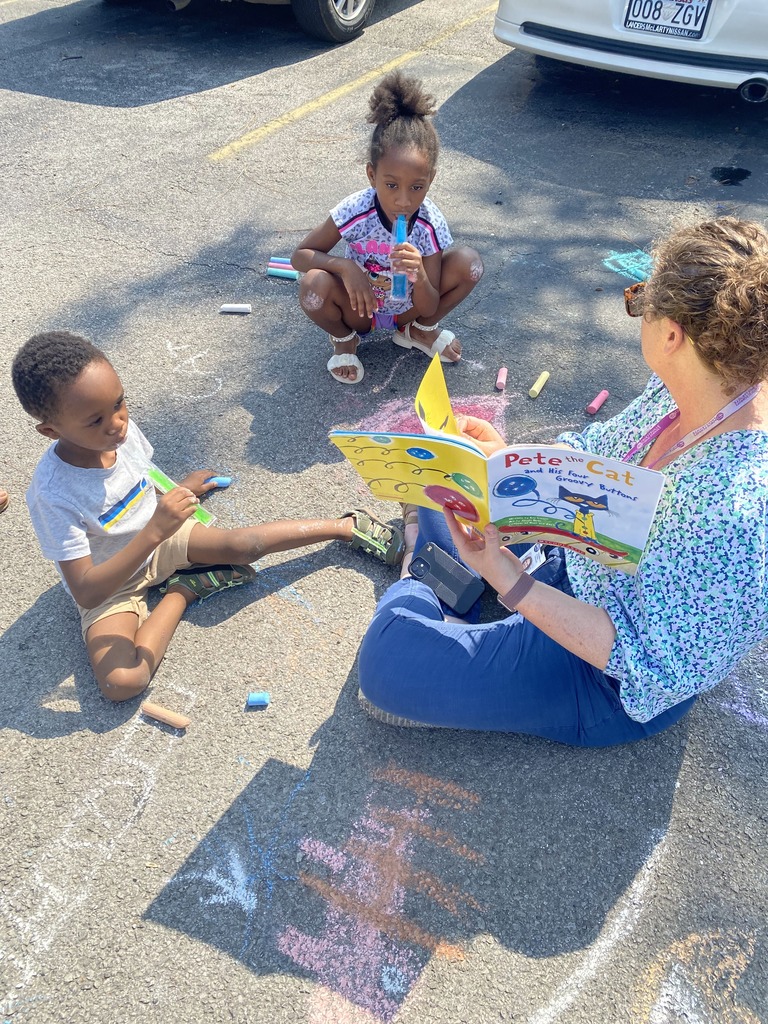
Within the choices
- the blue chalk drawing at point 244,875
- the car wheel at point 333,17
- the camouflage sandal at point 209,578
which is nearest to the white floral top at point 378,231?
the camouflage sandal at point 209,578

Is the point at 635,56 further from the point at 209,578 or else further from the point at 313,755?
the point at 313,755

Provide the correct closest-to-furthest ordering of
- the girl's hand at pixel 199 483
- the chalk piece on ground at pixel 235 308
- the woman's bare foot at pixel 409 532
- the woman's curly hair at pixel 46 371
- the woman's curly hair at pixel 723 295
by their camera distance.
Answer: the woman's curly hair at pixel 723 295 < the woman's curly hair at pixel 46 371 < the woman's bare foot at pixel 409 532 < the girl's hand at pixel 199 483 < the chalk piece on ground at pixel 235 308

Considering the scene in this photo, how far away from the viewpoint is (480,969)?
181 cm

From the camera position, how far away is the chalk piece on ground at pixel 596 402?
3234 mm

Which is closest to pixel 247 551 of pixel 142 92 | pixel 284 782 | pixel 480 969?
pixel 284 782

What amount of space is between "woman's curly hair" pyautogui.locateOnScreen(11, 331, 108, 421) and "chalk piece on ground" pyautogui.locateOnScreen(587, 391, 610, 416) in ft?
6.27

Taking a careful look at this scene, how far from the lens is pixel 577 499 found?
1719 mm

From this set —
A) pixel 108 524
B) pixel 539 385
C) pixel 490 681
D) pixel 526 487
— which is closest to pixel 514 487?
pixel 526 487

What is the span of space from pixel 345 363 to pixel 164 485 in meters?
1.08

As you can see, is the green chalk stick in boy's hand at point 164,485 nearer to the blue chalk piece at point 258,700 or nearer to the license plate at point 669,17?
the blue chalk piece at point 258,700

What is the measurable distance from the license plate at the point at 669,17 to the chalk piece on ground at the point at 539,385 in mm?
2622

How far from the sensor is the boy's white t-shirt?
2.23 metres

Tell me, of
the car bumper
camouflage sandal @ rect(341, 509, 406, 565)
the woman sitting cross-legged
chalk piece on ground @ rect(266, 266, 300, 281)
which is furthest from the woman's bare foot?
the car bumper

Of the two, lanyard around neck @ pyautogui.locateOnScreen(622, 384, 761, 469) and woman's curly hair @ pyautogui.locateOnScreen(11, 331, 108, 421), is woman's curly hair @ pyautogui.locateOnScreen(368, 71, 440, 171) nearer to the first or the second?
woman's curly hair @ pyautogui.locateOnScreen(11, 331, 108, 421)
